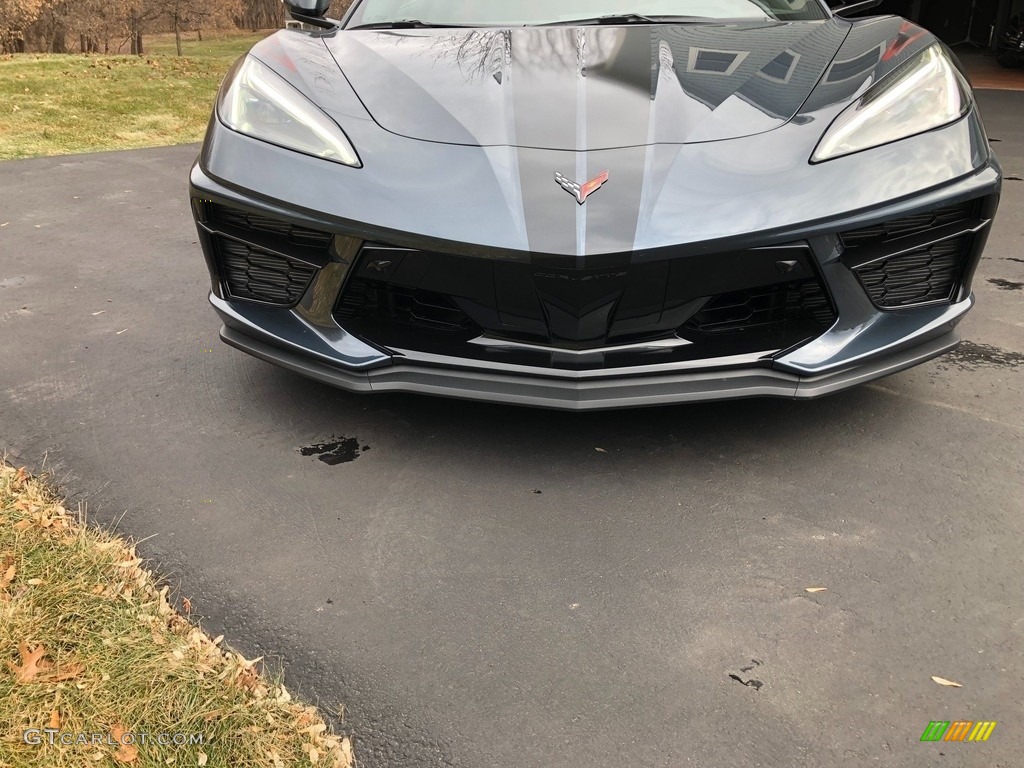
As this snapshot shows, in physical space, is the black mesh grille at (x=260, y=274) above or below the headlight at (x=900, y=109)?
below

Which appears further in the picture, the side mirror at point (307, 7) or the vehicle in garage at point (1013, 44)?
the vehicle in garage at point (1013, 44)

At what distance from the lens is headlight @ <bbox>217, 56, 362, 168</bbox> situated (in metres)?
2.09

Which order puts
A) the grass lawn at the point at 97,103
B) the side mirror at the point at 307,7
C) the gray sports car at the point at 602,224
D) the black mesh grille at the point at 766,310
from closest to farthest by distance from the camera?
1. the gray sports car at the point at 602,224
2. the black mesh grille at the point at 766,310
3. the side mirror at the point at 307,7
4. the grass lawn at the point at 97,103

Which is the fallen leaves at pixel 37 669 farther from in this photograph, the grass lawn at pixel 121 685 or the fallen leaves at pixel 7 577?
the fallen leaves at pixel 7 577

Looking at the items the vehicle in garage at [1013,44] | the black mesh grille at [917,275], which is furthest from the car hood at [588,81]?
the vehicle in garage at [1013,44]

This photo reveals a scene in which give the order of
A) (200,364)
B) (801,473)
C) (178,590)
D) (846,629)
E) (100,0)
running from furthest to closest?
1. (100,0)
2. (200,364)
3. (801,473)
4. (178,590)
5. (846,629)

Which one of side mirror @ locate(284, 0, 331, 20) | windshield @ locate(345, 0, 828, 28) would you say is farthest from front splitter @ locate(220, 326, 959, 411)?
side mirror @ locate(284, 0, 331, 20)

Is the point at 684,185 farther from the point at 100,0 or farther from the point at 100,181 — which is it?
the point at 100,0

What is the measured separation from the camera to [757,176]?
76.9 inches

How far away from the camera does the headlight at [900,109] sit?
2.02 metres

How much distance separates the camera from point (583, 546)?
1.89m

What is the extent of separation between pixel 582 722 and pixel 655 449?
3.07ft

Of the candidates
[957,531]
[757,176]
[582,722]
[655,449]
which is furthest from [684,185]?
[582,722]

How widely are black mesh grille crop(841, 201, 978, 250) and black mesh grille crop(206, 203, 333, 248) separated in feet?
4.05
